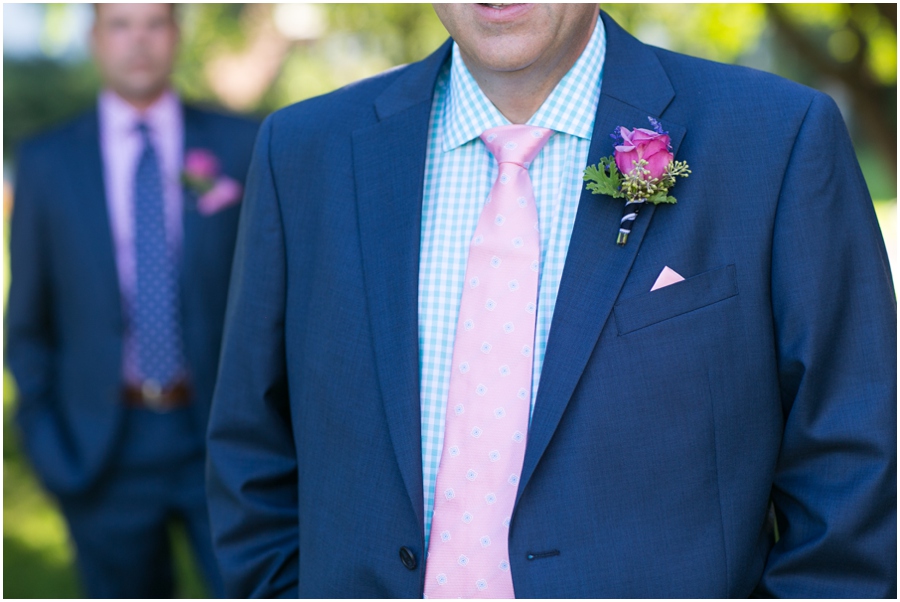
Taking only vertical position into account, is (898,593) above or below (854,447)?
below

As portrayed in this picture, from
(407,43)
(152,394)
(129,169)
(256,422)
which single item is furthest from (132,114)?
(407,43)

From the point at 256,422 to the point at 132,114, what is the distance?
2.08 meters

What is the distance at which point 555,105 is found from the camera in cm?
198

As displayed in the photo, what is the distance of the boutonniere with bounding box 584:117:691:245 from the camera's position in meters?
1.81

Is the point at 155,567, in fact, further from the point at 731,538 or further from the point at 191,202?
the point at 731,538

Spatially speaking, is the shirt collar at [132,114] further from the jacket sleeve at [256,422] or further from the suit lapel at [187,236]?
the jacket sleeve at [256,422]

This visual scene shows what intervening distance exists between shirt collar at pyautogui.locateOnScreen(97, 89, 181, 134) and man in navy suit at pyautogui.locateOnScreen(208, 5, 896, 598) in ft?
6.56

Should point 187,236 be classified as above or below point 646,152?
below

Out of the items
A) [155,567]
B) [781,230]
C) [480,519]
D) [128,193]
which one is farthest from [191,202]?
[781,230]

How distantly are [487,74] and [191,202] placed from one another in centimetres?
199

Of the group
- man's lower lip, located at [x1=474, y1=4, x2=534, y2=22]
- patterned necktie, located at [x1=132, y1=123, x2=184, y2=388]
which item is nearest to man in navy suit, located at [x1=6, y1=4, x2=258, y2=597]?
patterned necktie, located at [x1=132, y1=123, x2=184, y2=388]

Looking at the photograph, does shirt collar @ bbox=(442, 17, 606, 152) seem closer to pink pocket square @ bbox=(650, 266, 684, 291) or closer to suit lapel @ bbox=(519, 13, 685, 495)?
suit lapel @ bbox=(519, 13, 685, 495)

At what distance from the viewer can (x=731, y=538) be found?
1.88 meters

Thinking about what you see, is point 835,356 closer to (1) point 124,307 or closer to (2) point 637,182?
(2) point 637,182
